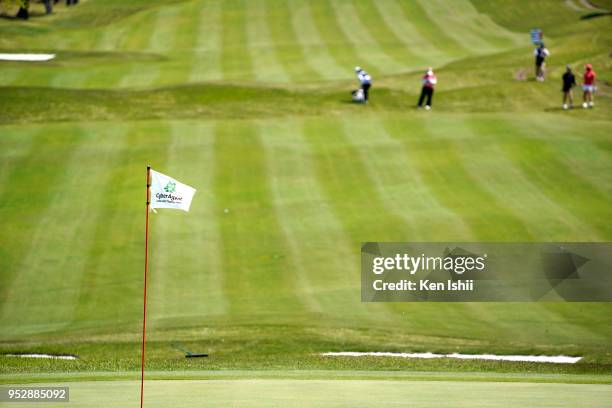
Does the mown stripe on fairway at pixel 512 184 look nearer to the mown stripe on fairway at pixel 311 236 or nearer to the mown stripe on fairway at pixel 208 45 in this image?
the mown stripe on fairway at pixel 311 236

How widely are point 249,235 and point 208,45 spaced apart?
3365cm

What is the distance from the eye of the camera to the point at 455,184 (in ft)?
95.4

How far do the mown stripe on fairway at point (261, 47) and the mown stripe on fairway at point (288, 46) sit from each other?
0.26m

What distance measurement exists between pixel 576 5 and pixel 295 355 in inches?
2178

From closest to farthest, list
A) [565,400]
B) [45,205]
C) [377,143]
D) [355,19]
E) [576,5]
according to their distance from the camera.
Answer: [565,400]
[45,205]
[377,143]
[355,19]
[576,5]

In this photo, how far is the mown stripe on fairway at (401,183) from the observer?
25.5 meters

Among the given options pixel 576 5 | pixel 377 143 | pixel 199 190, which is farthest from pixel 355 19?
pixel 199 190

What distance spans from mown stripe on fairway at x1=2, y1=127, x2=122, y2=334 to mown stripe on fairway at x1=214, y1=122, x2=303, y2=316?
343 centimetres

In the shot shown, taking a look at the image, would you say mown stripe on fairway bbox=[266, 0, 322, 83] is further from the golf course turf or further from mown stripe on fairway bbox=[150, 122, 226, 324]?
mown stripe on fairway bbox=[150, 122, 226, 324]

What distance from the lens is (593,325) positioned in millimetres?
21188

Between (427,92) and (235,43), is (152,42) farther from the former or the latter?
(427,92)

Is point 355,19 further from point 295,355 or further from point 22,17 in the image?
point 295,355

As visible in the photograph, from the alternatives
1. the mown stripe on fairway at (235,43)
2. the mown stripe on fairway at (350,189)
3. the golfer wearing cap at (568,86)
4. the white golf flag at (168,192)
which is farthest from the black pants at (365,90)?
the white golf flag at (168,192)

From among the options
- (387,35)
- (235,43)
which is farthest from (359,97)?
(387,35)
